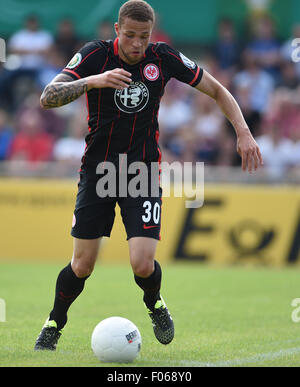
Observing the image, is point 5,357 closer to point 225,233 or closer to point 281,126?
point 225,233

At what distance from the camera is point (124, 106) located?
6.06 m

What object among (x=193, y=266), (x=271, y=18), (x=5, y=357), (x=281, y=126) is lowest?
(x=193, y=266)

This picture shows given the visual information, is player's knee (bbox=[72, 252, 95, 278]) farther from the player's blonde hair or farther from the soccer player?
the player's blonde hair

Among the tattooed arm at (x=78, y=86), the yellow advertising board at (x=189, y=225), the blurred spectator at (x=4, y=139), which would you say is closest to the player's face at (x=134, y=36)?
the tattooed arm at (x=78, y=86)

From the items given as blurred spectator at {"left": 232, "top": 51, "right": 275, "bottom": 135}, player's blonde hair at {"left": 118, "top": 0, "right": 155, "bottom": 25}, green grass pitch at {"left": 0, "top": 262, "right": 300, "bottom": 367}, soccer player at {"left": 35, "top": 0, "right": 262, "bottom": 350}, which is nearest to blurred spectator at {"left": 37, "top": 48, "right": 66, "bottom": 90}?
blurred spectator at {"left": 232, "top": 51, "right": 275, "bottom": 135}

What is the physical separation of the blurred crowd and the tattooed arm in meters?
8.41

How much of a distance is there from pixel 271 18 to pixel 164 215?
7.00 m

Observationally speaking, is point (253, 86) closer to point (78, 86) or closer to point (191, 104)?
point (191, 104)

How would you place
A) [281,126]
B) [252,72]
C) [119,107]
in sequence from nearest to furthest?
[119,107]
[281,126]
[252,72]

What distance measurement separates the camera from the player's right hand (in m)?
5.50

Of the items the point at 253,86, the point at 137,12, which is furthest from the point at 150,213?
the point at 253,86

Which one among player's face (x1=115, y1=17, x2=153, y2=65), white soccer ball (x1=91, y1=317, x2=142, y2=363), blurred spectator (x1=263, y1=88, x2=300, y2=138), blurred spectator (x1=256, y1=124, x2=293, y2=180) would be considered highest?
player's face (x1=115, y1=17, x2=153, y2=65)

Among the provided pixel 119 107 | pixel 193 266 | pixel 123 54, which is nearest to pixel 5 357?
pixel 119 107
